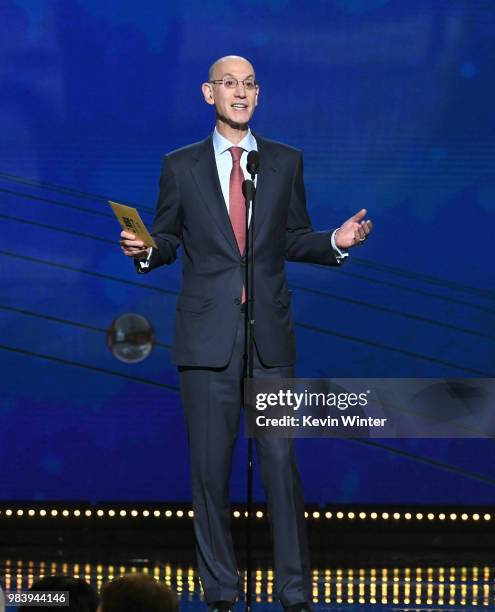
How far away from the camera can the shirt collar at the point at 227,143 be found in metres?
4.27

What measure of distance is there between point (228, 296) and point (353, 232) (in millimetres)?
431

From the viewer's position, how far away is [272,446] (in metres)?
4.09

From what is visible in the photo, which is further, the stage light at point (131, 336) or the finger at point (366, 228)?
the stage light at point (131, 336)

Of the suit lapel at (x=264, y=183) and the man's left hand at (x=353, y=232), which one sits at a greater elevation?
the suit lapel at (x=264, y=183)

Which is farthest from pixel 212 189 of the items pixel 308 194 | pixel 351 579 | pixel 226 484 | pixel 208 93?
pixel 351 579

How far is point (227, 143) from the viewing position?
168 inches

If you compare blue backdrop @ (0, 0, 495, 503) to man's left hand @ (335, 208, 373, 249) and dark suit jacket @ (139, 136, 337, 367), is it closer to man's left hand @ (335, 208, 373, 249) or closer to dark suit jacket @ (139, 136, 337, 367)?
dark suit jacket @ (139, 136, 337, 367)

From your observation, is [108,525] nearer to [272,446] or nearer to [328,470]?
[328,470]

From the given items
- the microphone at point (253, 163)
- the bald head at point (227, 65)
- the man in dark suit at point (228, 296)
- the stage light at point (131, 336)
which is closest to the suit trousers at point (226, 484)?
the man in dark suit at point (228, 296)

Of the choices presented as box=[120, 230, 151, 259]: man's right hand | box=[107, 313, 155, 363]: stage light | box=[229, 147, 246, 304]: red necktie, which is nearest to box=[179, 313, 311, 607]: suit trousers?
box=[229, 147, 246, 304]: red necktie

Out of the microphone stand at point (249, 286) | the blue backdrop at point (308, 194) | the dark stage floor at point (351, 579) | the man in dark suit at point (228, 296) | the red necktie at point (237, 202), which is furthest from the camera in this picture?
the blue backdrop at point (308, 194)

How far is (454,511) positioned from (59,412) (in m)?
1.82

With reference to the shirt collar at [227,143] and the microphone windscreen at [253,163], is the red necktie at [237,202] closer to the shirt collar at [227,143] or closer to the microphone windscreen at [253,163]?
the shirt collar at [227,143]

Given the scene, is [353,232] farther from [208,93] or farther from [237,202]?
[208,93]
